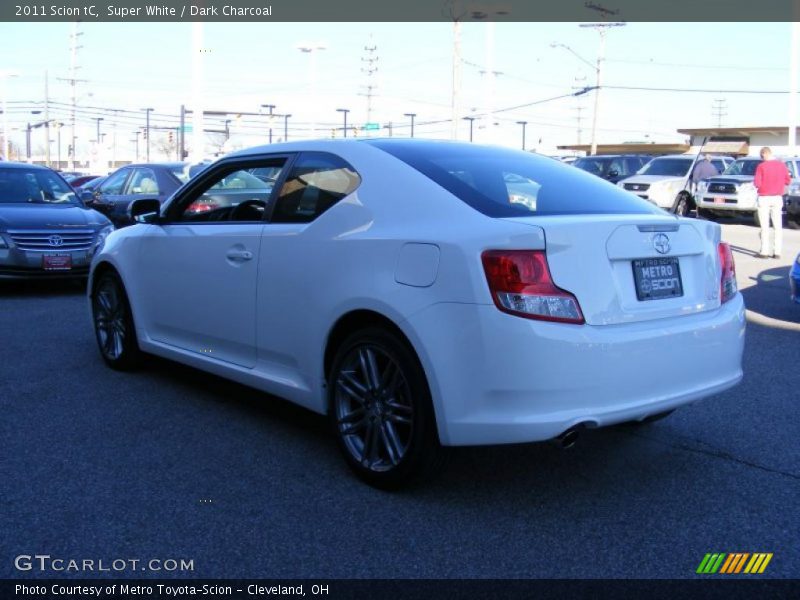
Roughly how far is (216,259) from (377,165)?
51.7 inches

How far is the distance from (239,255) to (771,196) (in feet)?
40.2

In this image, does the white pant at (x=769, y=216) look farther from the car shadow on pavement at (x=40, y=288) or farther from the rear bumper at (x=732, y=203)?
the car shadow on pavement at (x=40, y=288)

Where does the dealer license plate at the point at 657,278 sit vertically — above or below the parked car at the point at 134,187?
below

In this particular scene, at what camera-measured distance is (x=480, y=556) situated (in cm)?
333

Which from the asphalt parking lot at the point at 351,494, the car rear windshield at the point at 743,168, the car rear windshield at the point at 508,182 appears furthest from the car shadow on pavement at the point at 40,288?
the car rear windshield at the point at 743,168

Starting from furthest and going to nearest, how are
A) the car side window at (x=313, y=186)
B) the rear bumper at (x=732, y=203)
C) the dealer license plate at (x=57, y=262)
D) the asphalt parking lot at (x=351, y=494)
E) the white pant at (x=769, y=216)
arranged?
the rear bumper at (x=732, y=203), the white pant at (x=769, y=216), the dealer license plate at (x=57, y=262), the car side window at (x=313, y=186), the asphalt parking lot at (x=351, y=494)

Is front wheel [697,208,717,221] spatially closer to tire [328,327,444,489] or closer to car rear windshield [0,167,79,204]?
car rear windshield [0,167,79,204]

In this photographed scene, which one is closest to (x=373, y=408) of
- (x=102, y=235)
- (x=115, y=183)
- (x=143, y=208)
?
(x=143, y=208)

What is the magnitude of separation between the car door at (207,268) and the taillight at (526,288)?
5.52ft

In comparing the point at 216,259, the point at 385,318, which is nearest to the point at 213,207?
the point at 216,259

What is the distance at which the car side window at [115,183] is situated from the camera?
14.9 metres

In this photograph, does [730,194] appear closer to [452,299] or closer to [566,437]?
[566,437]
